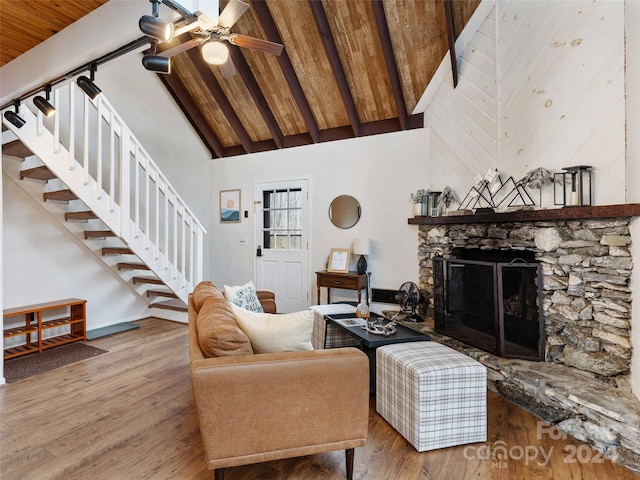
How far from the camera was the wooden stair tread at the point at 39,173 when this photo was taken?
3.47 metres

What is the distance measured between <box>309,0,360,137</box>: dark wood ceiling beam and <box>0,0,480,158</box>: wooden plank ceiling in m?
0.01

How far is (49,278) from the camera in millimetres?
4117

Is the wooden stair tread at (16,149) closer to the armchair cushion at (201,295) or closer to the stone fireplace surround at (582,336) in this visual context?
the armchair cushion at (201,295)

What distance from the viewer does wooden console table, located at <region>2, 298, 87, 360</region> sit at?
3.60 meters

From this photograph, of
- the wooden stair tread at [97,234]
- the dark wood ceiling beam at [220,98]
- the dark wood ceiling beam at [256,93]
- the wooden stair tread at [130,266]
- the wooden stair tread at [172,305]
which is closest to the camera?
the wooden stair tread at [97,234]

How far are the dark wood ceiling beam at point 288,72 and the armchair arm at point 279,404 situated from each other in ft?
13.0

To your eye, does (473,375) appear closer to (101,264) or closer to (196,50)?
(101,264)

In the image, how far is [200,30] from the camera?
2.29 metres

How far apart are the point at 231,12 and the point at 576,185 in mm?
2779

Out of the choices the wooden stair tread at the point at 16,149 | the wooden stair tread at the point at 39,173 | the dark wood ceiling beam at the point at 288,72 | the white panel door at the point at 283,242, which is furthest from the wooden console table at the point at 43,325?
the dark wood ceiling beam at the point at 288,72

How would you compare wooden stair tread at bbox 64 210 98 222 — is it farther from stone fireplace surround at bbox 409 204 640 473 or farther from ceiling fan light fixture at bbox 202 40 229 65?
stone fireplace surround at bbox 409 204 640 473

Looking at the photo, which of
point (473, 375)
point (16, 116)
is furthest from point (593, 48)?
point (16, 116)

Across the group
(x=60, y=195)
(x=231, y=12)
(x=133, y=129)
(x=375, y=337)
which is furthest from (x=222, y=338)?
(x=133, y=129)

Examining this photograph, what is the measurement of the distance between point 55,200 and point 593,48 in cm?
542
